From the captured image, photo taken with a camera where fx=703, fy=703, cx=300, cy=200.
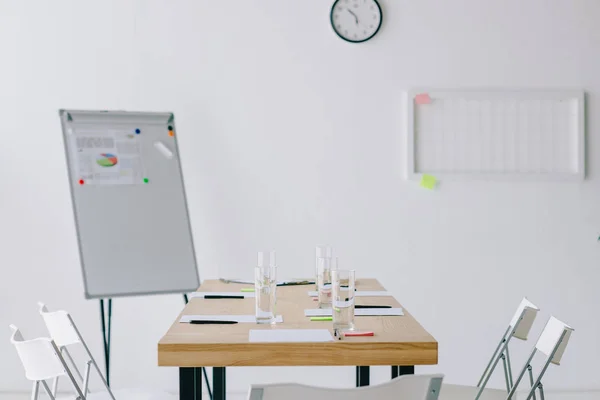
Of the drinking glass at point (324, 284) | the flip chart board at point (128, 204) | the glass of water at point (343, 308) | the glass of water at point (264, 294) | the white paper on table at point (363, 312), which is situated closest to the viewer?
the glass of water at point (343, 308)

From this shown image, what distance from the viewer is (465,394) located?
270 centimetres

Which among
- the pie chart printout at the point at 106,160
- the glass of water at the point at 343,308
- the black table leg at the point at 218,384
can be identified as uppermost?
the pie chart printout at the point at 106,160

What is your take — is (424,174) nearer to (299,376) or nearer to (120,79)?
(299,376)

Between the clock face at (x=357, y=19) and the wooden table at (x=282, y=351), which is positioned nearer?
the wooden table at (x=282, y=351)

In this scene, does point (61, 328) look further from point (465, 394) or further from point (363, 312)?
point (465, 394)

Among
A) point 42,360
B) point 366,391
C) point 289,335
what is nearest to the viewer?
point 366,391

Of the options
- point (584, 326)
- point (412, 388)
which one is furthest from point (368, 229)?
point (412, 388)

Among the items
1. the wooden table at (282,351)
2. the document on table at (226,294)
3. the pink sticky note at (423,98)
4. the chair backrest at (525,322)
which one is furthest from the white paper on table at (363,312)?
the pink sticky note at (423,98)

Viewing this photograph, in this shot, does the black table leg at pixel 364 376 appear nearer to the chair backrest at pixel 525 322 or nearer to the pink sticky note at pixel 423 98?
the chair backrest at pixel 525 322

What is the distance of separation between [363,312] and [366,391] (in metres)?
0.86

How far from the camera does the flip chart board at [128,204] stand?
11.5ft

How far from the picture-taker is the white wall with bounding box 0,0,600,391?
4062 mm

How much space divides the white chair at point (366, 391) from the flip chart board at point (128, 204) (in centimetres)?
215

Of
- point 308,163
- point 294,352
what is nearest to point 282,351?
point 294,352
